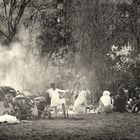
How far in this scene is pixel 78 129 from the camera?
50.0 ft

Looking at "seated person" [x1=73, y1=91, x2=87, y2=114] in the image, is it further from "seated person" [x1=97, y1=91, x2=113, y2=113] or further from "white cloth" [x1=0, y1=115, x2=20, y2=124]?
"white cloth" [x1=0, y1=115, x2=20, y2=124]

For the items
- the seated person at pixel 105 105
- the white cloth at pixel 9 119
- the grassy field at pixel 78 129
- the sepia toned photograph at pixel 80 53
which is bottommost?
the grassy field at pixel 78 129

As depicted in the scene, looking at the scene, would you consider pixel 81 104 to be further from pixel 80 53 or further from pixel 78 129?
pixel 80 53

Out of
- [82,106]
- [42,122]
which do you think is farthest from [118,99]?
[42,122]

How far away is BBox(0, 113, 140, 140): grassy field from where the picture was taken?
13.4 metres

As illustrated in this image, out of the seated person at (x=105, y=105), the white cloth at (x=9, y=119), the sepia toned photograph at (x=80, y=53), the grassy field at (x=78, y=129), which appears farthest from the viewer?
the sepia toned photograph at (x=80, y=53)

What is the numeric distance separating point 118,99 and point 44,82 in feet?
40.5

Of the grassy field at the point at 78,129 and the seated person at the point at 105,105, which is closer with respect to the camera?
the grassy field at the point at 78,129

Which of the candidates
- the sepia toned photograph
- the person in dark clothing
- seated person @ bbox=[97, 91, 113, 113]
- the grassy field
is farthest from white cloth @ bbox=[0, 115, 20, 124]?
the person in dark clothing

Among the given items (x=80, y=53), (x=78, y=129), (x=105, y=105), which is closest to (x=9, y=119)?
(x=78, y=129)

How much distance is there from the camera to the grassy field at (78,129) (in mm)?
13391

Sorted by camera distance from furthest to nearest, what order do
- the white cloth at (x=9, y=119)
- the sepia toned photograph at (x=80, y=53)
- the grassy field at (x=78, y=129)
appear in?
the sepia toned photograph at (x=80, y=53)
the white cloth at (x=9, y=119)
the grassy field at (x=78, y=129)

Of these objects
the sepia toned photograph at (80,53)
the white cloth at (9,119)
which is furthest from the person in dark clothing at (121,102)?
the white cloth at (9,119)

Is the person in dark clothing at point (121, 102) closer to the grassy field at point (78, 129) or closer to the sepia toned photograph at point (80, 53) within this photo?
the sepia toned photograph at point (80, 53)
